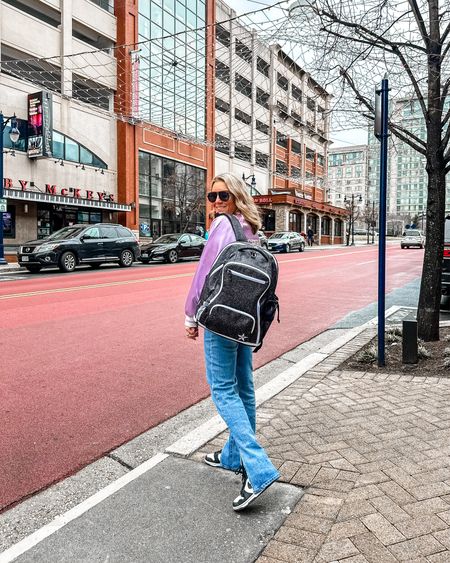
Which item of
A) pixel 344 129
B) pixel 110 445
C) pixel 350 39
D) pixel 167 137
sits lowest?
pixel 110 445

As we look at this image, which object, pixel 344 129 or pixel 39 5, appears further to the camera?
pixel 39 5

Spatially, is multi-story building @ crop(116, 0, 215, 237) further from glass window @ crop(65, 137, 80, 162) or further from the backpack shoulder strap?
the backpack shoulder strap

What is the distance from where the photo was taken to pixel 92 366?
223 inches

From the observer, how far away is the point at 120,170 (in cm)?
3353

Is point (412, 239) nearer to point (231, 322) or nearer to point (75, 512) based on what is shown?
point (231, 322)

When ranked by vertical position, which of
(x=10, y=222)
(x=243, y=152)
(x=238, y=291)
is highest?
(x=243, y=152)

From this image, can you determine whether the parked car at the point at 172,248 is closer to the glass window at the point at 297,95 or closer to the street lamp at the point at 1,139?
the street lamp at the point at 1,139

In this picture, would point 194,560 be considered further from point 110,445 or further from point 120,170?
point 120,170

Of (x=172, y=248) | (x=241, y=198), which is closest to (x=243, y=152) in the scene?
→ (x=172, y=248)

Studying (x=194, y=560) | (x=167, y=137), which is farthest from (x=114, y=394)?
(x=167, y=137)

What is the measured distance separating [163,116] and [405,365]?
3208 cm

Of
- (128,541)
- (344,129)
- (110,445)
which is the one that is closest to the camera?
(128,541)

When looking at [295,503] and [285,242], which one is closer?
[295,503]

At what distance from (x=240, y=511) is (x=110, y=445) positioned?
1282 millimetres
